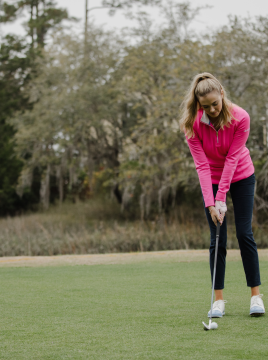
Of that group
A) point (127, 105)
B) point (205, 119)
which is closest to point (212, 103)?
point (205, 119)

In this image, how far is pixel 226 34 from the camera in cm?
1421

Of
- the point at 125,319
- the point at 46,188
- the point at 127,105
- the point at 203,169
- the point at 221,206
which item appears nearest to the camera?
the point at 125,319

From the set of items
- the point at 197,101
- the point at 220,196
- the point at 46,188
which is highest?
the point at 197,101

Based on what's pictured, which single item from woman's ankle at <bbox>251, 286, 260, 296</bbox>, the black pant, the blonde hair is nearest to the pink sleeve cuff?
the black pant

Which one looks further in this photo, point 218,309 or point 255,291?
point 255,291

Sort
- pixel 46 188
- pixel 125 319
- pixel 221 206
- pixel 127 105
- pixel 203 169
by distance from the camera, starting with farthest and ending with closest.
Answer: pixel 46 188 < pixel 127 105 < pixel 203 169 < pixel 221 206 < pixel 125 319

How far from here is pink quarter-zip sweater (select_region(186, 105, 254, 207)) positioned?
3.51 meters

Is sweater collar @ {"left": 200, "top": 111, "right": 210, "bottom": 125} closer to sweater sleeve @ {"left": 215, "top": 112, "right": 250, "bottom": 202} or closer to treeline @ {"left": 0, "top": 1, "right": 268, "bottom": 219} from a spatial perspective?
sweater sleeve @ {"left": 215, "top": 112, "right": 250, "bottom": 202}

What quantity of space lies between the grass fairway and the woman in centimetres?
39

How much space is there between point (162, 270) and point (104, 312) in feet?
8.66

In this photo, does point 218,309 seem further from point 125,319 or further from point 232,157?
point 232,157

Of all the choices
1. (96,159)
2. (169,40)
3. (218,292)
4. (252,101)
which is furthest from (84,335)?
(96,159)

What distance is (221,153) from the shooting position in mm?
3637

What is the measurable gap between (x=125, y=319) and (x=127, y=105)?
57.3ft
